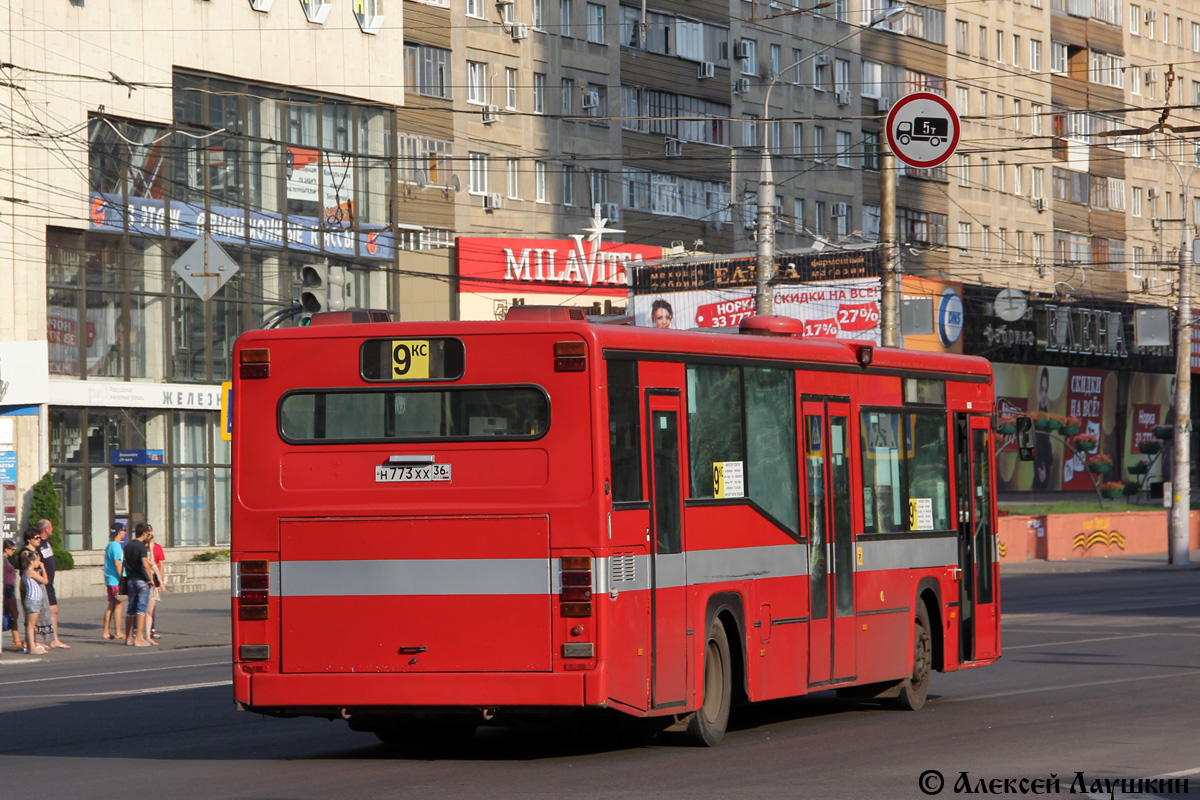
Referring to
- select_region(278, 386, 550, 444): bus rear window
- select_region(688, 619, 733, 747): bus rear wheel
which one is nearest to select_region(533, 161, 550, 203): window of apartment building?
select_region(688, 619, 733, 747): bus rear wheel

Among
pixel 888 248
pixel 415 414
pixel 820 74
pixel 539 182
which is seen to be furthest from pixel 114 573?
pixel 820 74

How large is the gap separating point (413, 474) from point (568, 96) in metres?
51.0

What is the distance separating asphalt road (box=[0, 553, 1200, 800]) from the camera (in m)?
10.9

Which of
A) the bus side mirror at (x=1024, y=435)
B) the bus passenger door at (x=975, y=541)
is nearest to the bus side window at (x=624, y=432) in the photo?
the bus passenger door at (x=975, y=541)

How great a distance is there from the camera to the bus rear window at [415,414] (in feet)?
38.0

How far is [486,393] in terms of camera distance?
11.7m

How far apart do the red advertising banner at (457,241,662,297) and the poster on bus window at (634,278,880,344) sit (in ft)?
6.94

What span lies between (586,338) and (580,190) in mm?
51211

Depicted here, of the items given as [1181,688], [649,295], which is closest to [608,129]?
[649,295]

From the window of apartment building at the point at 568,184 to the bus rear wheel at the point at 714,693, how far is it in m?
49.7

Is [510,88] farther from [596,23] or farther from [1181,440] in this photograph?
[1181,440]

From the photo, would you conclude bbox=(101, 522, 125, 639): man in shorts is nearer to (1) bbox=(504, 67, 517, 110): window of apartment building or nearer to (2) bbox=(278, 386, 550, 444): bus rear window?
(2) bbox=(278, 386, 550, 444): bus rear window

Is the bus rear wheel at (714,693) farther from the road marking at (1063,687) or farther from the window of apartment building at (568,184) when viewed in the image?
the window of apartment building at (568,184)

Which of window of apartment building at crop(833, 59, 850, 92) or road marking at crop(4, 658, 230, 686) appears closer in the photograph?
road marking at crop(4, 658, 230, 686)
